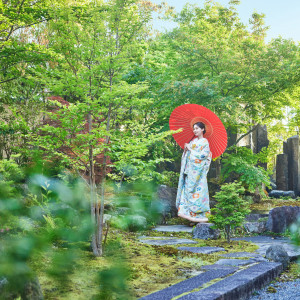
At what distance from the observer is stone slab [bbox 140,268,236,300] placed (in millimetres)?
3182

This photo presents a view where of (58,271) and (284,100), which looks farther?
(284,100)

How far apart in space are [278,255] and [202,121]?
393 centimetres

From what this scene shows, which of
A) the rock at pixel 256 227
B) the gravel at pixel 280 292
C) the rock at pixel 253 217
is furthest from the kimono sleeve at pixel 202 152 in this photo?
the gravel at pixel 280 292

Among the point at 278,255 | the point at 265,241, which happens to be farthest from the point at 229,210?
the point at 278,255

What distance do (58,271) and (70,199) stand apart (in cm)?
26

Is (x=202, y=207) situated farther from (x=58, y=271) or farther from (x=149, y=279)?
(x=58, y=271)

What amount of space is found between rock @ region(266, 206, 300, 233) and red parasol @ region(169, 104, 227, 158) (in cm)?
208

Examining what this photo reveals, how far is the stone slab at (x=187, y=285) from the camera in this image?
3182mm

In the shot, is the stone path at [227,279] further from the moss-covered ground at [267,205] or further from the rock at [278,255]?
the moss-covered ground at [267,205]

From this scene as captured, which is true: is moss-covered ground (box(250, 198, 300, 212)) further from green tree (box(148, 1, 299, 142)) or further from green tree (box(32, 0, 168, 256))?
green tree (box(32, 0, 168, 256))

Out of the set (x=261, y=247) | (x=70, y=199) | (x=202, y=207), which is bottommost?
(x=261, y=247)

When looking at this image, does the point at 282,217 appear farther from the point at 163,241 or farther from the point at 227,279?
the point at 227,279

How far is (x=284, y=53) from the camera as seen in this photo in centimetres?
1163

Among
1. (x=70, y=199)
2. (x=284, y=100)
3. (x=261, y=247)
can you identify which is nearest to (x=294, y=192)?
(x=284, y=100)
